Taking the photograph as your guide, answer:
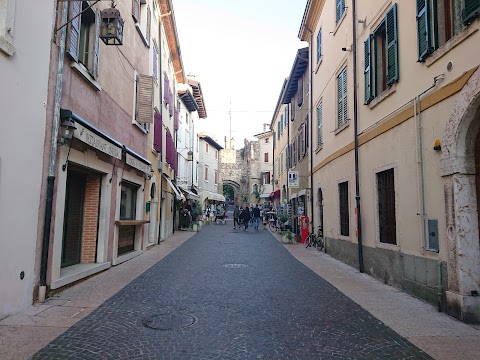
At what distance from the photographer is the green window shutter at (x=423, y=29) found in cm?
588

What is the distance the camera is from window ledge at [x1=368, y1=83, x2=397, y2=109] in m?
7.22

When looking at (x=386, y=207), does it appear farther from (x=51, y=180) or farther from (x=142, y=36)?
(x=142, y=36)

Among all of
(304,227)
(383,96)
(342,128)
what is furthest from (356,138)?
(304,227)

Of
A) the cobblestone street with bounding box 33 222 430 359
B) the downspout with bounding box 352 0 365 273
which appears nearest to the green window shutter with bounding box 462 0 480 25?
the cobblestone street with bounding box 33 222 430 359

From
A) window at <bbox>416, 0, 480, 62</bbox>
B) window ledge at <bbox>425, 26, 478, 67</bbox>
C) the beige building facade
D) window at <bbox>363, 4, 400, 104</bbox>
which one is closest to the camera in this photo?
window ledge at <bbox>425, 26, 478, 67</bbox>

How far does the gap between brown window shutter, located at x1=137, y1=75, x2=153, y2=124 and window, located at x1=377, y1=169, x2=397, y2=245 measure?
6.99 metres

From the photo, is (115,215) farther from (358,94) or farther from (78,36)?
(358,94)

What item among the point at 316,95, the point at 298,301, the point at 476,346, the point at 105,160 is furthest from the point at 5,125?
the point at 316,95

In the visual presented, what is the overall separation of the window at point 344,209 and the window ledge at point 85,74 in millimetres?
6725

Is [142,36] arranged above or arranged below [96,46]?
above

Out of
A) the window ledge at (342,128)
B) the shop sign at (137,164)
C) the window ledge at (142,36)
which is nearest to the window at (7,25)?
the shop sign at (137,164)

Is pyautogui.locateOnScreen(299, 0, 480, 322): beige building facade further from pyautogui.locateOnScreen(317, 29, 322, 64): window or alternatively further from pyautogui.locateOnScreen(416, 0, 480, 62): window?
pyautogui.locateOnScreen(317, 29, 322, 64): window

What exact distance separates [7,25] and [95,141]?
2682 millimetres

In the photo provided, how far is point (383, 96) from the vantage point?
7633 millimetres
